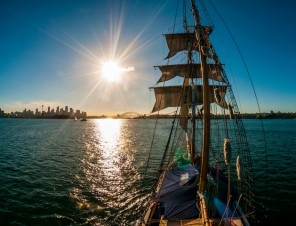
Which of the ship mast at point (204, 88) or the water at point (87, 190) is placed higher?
the ship mast at point (204, 88)

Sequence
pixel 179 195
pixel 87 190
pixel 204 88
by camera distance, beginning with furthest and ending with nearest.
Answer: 1. pixel 87 190
2. pixel 179 195
3. pixel 204 88

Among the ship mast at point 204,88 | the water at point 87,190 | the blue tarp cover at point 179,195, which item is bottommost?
the water at point 87,190

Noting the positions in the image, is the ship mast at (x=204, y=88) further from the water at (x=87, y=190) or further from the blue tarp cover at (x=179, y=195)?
the water at (x=87, y=190)

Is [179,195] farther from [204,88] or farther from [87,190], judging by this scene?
[87,190]

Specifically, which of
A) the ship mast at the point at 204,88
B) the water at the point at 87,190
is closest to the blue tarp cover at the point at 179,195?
the ship mast at the point at 204,88

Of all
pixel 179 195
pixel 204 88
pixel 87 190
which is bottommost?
pixel 87 190

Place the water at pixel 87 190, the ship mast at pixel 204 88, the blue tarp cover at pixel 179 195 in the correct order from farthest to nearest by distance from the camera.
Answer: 1. the water at pixel 87 190
2. the blue tarp cover at pixel 179 195
3. the ship mast at pixel 204 88

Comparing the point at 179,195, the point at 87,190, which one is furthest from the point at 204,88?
the point at 87,190

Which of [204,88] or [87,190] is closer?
[204,88]

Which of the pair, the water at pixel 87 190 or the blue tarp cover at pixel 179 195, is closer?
the blue tarp cover at pixel 179 195

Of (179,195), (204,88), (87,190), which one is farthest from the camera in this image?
(87,190)

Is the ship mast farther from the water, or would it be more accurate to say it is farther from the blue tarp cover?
the water

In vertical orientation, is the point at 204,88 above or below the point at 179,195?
above

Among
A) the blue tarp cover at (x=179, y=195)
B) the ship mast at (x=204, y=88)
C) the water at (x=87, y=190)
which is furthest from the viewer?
the water at (x=87, y=190)
